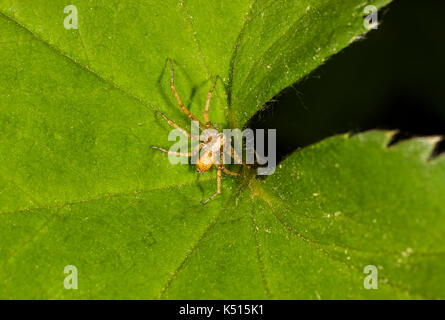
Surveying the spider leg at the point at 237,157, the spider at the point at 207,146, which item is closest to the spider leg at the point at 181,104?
the spider at the point at 207,146

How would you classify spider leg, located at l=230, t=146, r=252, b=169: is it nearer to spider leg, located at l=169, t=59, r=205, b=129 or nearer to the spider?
the spider

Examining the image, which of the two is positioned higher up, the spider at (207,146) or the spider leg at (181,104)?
the spider leg at (181,104)

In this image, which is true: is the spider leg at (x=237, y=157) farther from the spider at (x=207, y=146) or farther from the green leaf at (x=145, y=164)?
the green leaf at (x=145, y=164)

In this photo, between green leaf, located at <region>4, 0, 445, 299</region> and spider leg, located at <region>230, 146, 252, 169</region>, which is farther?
spider leg, located at <region>230, 146, 252, 169</region>

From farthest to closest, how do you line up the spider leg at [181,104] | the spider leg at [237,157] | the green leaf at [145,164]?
the spider leg at [237,157]
the spider leg at [181,104]
the green leaf at [145,164]

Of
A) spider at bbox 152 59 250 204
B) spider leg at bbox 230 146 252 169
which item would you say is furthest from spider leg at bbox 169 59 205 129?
spider leg at bbox 230 146 252 169

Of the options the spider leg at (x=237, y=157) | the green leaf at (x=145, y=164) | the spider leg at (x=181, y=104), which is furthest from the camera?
the spider leg at (x=237, y=157)

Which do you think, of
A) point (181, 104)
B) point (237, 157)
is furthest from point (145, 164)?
point (237, 157)
